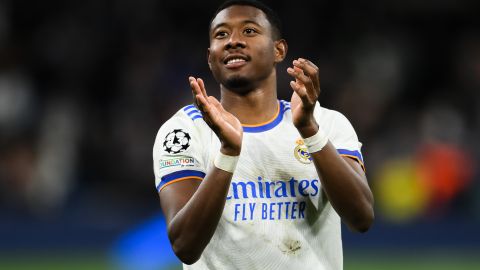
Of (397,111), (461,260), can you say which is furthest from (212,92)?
(461,260)

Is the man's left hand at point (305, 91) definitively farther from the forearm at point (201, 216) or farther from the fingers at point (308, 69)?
the forearm at point (201, 216)

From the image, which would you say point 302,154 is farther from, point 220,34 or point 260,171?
point 220,34

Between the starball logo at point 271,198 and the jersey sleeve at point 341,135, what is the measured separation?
0.24 metres

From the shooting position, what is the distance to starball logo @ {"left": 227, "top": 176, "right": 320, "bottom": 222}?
4.65 meters

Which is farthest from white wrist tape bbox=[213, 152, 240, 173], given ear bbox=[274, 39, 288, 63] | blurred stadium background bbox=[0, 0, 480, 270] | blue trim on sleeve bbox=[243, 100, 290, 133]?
blurred stadium background bbox=[0, 0, 480, 270]

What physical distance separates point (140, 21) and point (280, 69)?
10.2ft

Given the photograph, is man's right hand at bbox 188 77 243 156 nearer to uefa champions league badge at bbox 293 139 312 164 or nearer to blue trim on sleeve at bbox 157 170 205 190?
blue trim on sleeve at bbox 157 170 205 190

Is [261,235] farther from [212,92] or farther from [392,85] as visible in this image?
[392,85]

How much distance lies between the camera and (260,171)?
15.5 ft

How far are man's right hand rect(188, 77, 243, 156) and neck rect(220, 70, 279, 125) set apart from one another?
61cm

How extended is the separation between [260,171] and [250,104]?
1.30 feet

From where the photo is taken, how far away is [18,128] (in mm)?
14008

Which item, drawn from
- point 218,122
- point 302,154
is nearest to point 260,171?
point 302,154

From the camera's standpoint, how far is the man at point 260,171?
4.39 metres
